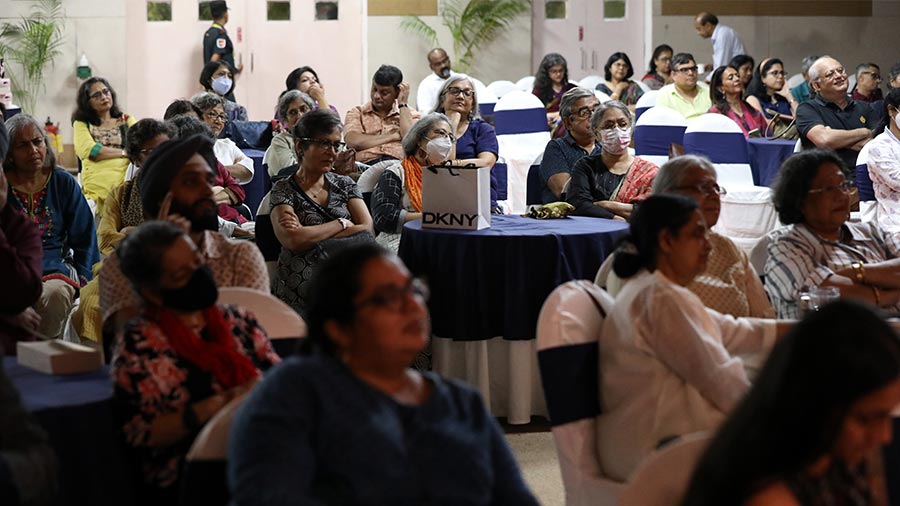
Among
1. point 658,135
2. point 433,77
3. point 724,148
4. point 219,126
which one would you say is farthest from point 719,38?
point 219,126

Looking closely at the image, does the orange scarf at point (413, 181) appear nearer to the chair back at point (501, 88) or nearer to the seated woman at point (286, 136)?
the seated woman at point (286, 136)

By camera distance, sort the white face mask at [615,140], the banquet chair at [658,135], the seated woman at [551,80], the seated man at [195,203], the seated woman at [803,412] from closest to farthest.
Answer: the seated woman at [803,412] < the seated man at [195,203] < the white face mask at [615,140] < the banquet chair at [658,135] < the seated woman at [551,80]

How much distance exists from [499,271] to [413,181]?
3.15 feet

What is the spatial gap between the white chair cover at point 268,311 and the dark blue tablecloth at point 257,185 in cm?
491

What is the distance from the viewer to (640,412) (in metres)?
2.85

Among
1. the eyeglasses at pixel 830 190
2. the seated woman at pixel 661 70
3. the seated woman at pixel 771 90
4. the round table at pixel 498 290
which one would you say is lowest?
the round table at pixel 498 290

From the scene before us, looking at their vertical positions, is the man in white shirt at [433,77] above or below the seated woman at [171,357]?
above

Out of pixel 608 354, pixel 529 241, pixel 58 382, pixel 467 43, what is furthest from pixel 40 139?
pixel 467 43

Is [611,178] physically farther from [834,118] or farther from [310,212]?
[834,118]

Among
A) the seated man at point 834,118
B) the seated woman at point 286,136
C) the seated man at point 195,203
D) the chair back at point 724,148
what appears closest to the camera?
the seated man at point 195,203

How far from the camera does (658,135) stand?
834cm

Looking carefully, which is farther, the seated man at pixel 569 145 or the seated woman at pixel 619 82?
the seated woman at pixel 619 82

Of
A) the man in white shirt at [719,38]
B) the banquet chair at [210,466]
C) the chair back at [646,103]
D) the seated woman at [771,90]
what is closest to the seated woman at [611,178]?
the banquet chair at [210,466]

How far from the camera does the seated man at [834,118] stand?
818 centimetres
